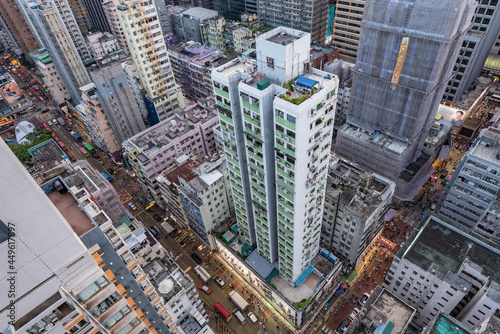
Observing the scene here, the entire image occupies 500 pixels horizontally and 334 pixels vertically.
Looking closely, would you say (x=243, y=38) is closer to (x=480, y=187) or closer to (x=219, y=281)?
(x=219, y=281)

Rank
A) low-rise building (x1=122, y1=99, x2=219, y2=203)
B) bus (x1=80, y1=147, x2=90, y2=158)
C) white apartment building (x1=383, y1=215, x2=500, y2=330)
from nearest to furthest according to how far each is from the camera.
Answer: white apartment building (x1=383, y1=215, x2=500, y2=330) < low-rise building (x1=122, y1=99, x2=219, y2=203) < bus (x1=80, y1=147, x2=90, y2=158)

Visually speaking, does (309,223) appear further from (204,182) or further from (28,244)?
(28,244)

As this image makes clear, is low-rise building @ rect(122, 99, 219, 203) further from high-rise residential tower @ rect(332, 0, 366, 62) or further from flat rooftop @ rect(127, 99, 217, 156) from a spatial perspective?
high-rise residential tower @ rect(332, 0, 366, 62)

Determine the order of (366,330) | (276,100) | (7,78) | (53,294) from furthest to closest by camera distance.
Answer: (7,78), (366,330), (276,100), (53,294)

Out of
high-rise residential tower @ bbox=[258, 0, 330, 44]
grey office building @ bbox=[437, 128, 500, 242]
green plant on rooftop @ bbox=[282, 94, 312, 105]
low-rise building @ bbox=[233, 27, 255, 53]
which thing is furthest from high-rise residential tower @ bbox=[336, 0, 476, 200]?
high-rise residential tower @ bbox=[258, 0, 330, 44]

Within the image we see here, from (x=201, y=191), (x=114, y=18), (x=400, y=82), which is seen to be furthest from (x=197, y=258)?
(x=114, y=18)

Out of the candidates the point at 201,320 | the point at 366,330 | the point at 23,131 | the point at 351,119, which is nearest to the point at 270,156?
the point at 366,330

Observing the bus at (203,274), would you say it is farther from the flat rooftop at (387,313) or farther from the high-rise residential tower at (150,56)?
the high-rise residential tower at (150,56)

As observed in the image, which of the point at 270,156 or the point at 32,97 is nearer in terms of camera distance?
the point at 270,156
